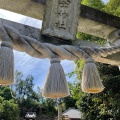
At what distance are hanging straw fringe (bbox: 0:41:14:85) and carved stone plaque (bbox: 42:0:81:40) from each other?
0.41 m

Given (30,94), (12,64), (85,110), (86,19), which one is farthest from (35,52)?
(30,94)

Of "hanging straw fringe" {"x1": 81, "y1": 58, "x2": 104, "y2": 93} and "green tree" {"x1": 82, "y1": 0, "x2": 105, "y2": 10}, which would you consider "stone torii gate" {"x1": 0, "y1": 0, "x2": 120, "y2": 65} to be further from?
"green tree" {"x1": 82, "y1": 0, "x2": 105, "y2": 10}

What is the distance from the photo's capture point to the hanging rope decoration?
1.48 meters

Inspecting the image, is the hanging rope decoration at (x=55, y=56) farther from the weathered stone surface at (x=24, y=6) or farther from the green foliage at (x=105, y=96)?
the green foliage at (x=105, y=96)

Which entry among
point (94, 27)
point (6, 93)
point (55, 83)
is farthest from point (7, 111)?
point (55, 83)

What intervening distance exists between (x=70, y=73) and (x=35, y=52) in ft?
22.1

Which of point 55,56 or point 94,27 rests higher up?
point 94,27

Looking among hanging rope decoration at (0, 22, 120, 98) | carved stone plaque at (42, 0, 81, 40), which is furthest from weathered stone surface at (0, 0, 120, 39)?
hanging rope decoration at (0, 22, 120, 98)

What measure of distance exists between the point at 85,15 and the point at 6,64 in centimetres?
104

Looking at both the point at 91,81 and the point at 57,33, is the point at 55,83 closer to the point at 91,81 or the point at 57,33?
the point at 91,81

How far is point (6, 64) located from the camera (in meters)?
1.42

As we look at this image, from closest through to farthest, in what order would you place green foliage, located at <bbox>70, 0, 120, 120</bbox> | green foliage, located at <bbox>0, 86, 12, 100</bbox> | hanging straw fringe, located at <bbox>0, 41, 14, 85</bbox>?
1. hanging straw fringe, located at <bbox>0, 41, 14, 85</bbox>
2. green foliage, located at <bbox>70, 0, 120, 120</bbox>
3. green foliage, located at <bbox>0, 86, 12, 100</bbox>

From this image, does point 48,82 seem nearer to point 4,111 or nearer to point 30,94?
point 4,111

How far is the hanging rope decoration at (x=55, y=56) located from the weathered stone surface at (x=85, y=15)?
1.46 ft
